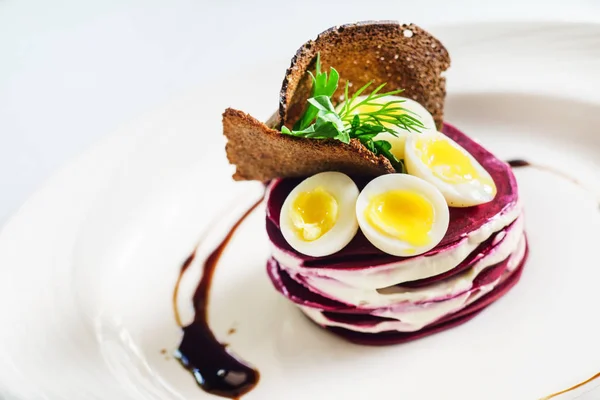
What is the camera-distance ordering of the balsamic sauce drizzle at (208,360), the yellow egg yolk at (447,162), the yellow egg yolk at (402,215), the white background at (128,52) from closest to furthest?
the yellow egg yolk at (402,215), the yellow egg yolk at (447,162), the balsamic sauce drizzle at (208,360), the white background at (128,52)

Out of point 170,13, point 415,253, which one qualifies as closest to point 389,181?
point 415,253

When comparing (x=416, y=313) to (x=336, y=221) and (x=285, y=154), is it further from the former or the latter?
(x=285, y=154)

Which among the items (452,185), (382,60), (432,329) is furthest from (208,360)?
(382,60)

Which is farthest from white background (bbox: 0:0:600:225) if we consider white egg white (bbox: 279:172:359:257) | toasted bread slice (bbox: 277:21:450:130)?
white egg white (bbox: 279:172:359:257)

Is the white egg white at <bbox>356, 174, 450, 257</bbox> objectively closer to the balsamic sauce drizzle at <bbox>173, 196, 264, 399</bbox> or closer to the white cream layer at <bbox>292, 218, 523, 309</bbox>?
the white cream layer at <bbox>292, 218, 523, 309</bbox>

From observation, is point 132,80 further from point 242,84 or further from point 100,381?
point 100,381

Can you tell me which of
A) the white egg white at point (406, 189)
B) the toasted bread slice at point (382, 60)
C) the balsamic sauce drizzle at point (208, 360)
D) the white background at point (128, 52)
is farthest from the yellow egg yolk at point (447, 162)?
the white background at point (128, 52)

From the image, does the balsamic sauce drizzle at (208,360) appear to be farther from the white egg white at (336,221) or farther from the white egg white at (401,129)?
the white egg white at (401,129)
